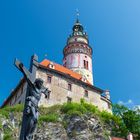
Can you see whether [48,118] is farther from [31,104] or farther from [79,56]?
[31,104]

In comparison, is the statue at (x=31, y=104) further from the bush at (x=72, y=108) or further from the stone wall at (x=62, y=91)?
the stone wall at (x=62, y=91)

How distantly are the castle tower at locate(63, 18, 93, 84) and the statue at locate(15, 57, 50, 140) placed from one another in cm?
3675

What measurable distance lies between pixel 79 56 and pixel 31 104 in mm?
39262

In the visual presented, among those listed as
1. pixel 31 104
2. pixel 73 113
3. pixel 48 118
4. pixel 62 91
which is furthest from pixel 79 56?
pixel 31 104

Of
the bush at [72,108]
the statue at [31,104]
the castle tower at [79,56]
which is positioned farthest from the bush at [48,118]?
the statue at [31,104]

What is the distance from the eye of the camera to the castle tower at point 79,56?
44375mm

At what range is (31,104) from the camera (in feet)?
20.8

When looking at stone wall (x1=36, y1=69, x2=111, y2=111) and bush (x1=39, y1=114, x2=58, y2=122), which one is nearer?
bush (x1=39, y1=114, x2=58, y2=122)

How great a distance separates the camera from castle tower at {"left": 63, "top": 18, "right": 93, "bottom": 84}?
4438 centimetres

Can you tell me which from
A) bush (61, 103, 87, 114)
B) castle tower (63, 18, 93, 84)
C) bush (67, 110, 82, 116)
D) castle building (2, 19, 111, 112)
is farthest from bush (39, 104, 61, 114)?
castle tower (63, 18, 93, 84)

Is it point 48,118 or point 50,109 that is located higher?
point 50,109

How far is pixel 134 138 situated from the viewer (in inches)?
1219

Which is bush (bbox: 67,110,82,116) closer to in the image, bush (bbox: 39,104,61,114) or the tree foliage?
bush (bbox: 39,104,61,114)

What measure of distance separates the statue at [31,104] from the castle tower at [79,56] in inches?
1447
